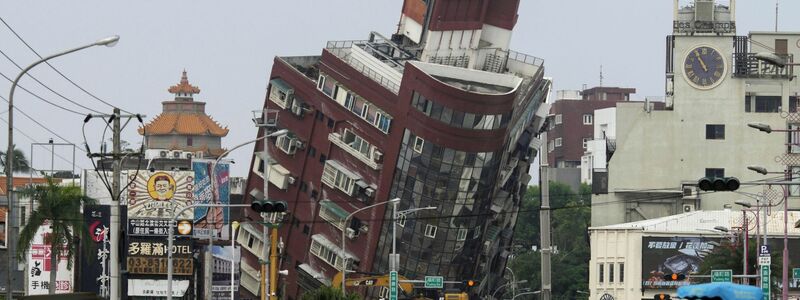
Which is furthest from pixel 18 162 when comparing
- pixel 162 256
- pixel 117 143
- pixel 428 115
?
pixel 117 143

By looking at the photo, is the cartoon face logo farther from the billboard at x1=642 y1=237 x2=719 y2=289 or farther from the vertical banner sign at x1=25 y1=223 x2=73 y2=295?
the billboard at x1=642 y1=237 x2=719 y2=289

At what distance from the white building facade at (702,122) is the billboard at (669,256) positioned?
15.7 meters

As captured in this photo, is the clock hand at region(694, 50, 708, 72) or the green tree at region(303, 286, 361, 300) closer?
the green tree at region(303, 286, 361, 300)

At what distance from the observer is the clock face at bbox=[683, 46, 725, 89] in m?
146

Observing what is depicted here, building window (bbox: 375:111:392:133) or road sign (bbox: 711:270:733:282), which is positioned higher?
building window (bbox: 375:111:392:133)

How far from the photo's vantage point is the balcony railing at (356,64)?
402ft

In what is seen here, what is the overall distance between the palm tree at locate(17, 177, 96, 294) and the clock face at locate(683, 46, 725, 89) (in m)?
51.4

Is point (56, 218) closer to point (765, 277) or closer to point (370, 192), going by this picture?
point (370, 192)

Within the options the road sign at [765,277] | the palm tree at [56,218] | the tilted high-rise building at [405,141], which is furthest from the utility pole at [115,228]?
the tilted high-rise building at [405,141]

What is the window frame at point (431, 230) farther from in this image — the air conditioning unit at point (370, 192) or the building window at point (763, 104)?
the building window at point (763, 104)

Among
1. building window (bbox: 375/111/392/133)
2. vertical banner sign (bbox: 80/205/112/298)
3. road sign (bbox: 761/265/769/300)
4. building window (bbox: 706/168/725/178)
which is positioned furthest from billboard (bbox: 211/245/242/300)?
road sign (bbox: 761/265/769/300)

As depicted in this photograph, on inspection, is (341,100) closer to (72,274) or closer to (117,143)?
(72,274)

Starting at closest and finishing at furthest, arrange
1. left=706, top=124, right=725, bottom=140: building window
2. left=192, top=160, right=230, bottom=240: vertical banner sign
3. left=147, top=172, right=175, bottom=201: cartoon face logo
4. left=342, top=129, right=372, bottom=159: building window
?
left=342, top=129, right=372, bottom=159: building window → left=147, top=172, right=175, bottom=201: cartoon face logo → left=192, top=160, right=230, bottom=240: vertical banner sign → left=706, top=124, right=725, bottom=140: building window

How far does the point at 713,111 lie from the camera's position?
484ft
